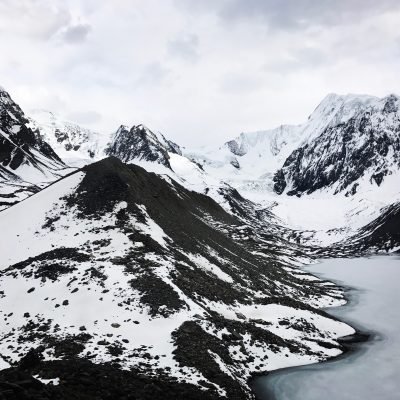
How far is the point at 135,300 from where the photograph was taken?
39.0 m

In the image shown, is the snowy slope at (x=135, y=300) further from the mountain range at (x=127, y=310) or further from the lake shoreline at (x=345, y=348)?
the lake shoreline at (x=345, y=348)

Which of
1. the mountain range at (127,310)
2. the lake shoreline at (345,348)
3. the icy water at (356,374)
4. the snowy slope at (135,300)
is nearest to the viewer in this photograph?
the mountain range at (127,310)

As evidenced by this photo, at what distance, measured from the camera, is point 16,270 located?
154ft

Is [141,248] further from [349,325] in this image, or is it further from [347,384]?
[349,325]

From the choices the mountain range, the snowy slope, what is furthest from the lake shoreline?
the snowy slope

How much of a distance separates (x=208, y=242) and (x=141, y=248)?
95.2 feet

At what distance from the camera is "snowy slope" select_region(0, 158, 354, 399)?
3228 centimetres

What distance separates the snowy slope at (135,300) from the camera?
106 feet

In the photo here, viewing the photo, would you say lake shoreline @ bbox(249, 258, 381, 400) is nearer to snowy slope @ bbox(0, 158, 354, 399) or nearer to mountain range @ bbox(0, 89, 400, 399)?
mountain range @ bbox(0, 89, 400, 399)

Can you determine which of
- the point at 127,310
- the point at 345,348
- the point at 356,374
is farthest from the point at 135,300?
the point at 345,348

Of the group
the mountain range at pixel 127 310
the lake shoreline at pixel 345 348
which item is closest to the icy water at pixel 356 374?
the lake shoreline at pixel 345 348

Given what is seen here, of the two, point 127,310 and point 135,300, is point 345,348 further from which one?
point 127,310

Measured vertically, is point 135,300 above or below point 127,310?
above

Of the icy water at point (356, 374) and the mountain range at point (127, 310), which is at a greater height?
the mountain range at point (127, 310)
